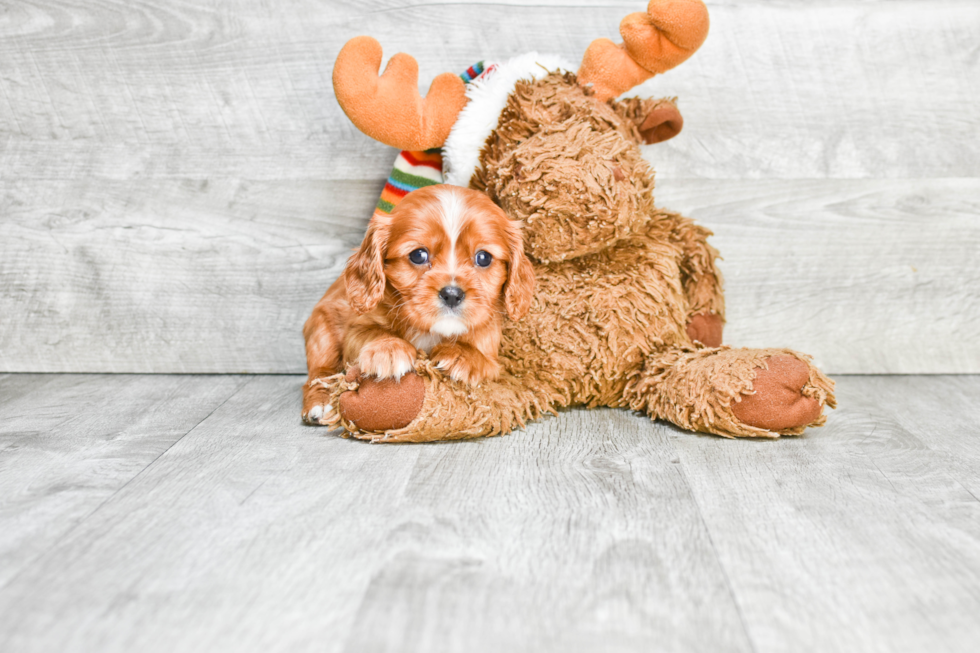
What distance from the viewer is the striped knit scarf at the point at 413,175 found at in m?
1.68

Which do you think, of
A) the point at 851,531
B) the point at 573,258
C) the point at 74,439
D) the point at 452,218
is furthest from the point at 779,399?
the point at 74,439

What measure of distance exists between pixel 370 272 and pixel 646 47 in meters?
0.72

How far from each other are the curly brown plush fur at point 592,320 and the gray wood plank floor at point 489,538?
64 mm

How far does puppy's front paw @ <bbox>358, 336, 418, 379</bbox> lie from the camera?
138 centimetres

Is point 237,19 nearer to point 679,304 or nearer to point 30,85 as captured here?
point 30,85

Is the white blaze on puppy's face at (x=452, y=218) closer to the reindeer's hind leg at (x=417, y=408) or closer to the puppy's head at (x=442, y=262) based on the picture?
the puppy's head at (x=442, y=262)

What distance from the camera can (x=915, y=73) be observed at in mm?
1938

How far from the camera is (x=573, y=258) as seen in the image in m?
1.59

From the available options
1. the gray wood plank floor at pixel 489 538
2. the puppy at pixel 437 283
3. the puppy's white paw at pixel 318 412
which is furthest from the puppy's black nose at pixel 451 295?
the puppy's white paw at pixel 318 412

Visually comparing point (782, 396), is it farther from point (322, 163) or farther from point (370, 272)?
point (322, 163)

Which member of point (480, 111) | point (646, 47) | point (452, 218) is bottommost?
point (452, 218)

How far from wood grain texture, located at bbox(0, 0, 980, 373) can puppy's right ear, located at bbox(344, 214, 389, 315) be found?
0.57 m

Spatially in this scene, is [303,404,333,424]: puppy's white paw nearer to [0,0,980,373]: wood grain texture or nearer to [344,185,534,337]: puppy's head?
[344,185,534,337]: puppy's head

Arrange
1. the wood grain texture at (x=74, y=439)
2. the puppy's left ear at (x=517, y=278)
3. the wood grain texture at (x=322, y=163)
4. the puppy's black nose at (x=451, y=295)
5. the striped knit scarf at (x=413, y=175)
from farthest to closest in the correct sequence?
the wood grain texture at (x=322, y=163)
the striped knit scarf at (x=413, y=175)
the puppy's left ear at (x=517, y=278)
the puppy's black nose at (x=451, y=295)
the wood grain texture at (x=74, y=439)
